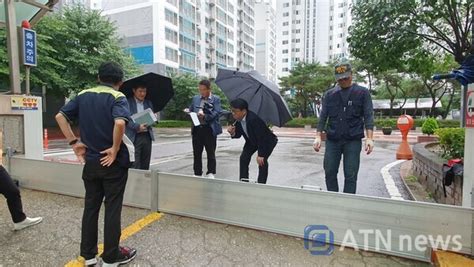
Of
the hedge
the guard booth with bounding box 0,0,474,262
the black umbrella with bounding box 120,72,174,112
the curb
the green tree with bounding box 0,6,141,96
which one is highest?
the green tree with bounding box 0,6,141,96

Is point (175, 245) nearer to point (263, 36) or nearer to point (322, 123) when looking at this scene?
point (322, 123)

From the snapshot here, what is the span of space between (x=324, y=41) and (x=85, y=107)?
272 feet

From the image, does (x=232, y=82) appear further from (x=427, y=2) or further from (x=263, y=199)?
(x=427, y=2)

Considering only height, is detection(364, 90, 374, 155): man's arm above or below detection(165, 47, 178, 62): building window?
below

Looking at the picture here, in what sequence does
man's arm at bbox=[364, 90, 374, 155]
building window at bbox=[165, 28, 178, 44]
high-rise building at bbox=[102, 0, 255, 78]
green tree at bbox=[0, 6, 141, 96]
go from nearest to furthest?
man's arm at bbox=[364, 90, 374, 155], green tree at bbox=[0, 6, 141, 96], high-rise building at bbox=[102, 0, 255, 78], building window at bbox=[165, 28, 178, 44]

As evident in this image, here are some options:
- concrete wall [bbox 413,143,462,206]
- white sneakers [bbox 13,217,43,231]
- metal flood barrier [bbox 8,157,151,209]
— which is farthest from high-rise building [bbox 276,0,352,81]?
white sneakers [bbox 13,217,43,231]

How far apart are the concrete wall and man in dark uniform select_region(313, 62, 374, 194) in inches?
40.5

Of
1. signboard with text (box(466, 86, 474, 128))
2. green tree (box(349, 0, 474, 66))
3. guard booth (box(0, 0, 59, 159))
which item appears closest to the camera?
signboard with text (box(466, 86, 474, 128))

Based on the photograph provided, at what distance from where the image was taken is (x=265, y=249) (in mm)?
Result: 2729

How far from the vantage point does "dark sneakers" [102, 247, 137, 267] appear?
7.74 ft

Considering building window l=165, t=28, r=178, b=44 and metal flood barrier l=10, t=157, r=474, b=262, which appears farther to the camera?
building window l=165, t=28, r=178, b=44

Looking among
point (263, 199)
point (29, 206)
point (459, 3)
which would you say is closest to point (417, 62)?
point (459, 3)

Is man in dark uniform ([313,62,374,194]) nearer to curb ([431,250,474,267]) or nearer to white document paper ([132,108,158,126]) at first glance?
curb ([431,250,474,267])

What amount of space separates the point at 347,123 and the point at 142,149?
2.61 m
